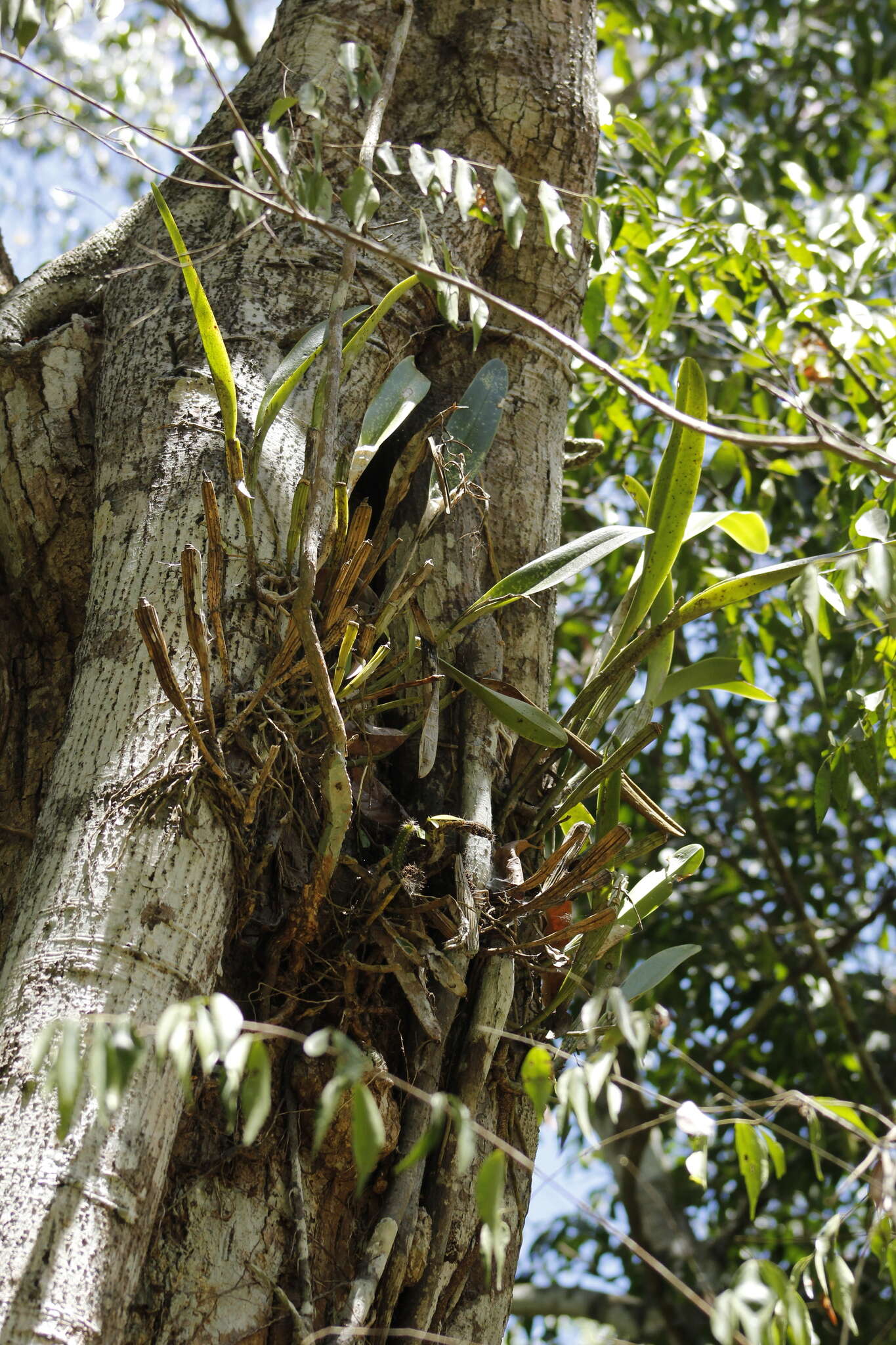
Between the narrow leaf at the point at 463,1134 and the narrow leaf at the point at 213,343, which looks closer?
the narrow leaf at the point at 463,1134

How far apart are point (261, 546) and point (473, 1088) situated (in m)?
0.69

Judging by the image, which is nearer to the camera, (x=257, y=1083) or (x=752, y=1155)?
(x=257, y=1083)

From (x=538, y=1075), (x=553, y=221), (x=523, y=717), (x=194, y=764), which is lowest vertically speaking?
(x=538, y=1075)

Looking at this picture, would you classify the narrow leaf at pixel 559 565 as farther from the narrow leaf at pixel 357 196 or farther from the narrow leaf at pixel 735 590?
the narrow leaf at pixel 357 196

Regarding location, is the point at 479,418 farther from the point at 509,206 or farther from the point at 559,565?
the point at 509,206

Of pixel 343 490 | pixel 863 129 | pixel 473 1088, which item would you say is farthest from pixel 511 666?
pixel 863 129

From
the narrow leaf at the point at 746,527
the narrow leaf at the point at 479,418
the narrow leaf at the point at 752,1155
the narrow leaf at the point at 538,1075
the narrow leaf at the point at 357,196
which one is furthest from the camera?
the narrow leaf at the point at 479,418

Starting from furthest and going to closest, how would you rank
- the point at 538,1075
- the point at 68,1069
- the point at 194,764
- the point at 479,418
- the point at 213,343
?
the point at 479,418 → the point at 213,343 → the point at 194,764 → the point at 538,1075 → the point at 68,1069

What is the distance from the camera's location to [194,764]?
52.6 inches

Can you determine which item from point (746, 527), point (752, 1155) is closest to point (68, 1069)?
point (752, 1155)

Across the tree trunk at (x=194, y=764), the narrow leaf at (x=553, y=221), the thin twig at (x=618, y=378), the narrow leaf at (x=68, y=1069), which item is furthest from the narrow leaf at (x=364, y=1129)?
the narrow leaf at (x=553, y=221)

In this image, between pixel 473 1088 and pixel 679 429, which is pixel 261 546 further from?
pixel 473 1088

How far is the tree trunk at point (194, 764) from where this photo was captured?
1.19 meters

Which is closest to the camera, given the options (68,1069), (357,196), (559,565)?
(68,1069)
